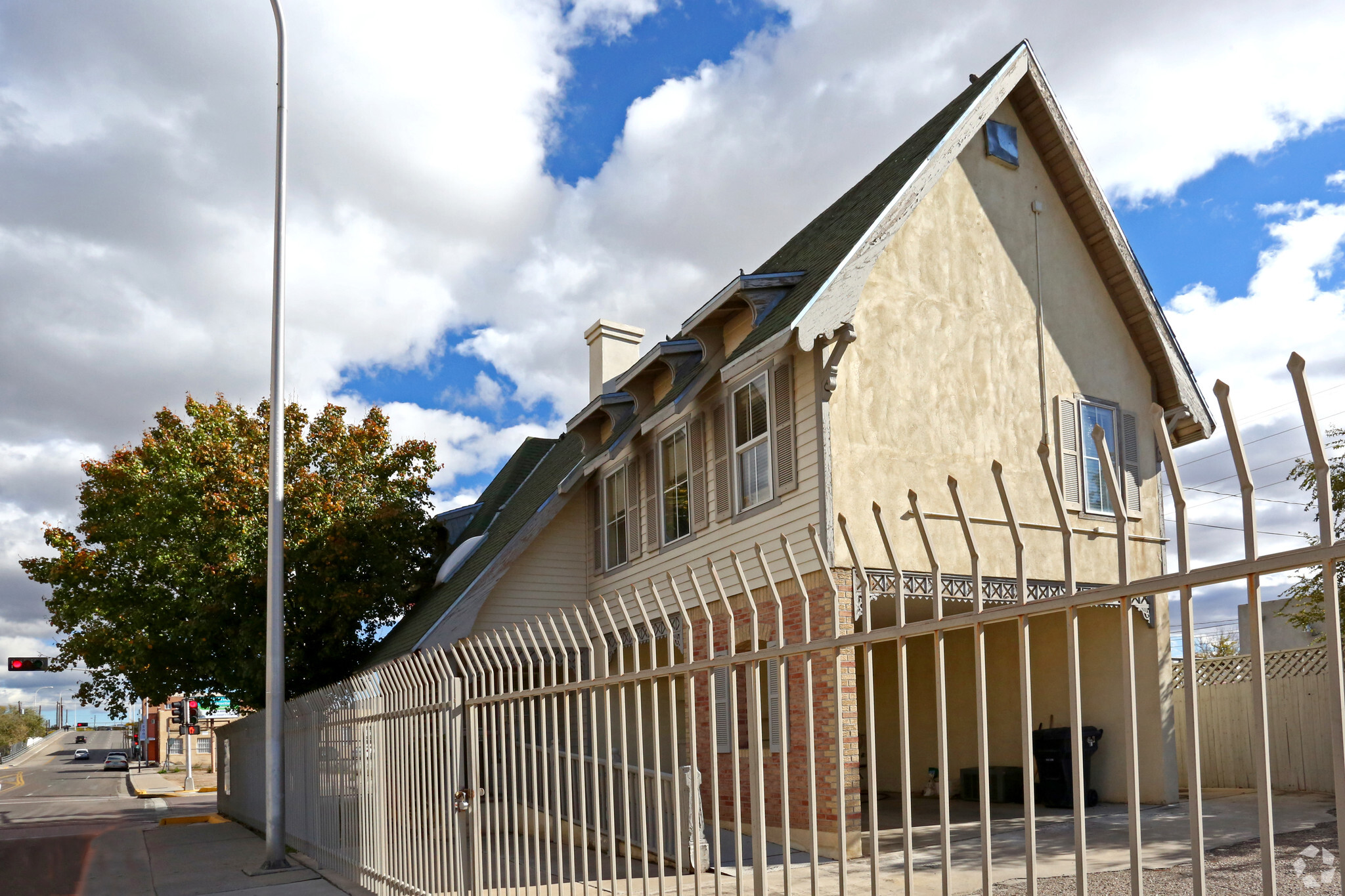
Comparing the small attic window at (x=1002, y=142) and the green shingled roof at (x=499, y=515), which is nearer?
the small attic window at (x=1002, y=142)

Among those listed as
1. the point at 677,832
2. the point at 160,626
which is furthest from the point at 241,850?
the point at 677,832

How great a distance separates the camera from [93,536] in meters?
24.7

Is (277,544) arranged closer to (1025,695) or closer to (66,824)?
(1025,695)

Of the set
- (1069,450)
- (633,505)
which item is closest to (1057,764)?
(1069,450)

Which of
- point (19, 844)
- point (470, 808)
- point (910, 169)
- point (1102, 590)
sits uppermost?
point (910, 169)

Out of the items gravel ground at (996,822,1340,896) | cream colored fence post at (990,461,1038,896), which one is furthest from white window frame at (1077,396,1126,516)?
cream colored fence post at (990,461,1038,896)

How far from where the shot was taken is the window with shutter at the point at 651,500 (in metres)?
17.1

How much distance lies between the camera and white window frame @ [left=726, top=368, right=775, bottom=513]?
557 inches

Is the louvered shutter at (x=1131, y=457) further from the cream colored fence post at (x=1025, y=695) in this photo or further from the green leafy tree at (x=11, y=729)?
the green leafy tree at (x=11, y=729)

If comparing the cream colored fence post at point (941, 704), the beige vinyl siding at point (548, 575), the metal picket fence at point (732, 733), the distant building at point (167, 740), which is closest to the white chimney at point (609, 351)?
the beige vinyl siding at point (548, 575)

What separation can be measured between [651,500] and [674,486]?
83cm

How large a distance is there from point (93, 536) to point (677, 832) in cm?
2339

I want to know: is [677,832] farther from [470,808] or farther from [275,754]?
[275,754]

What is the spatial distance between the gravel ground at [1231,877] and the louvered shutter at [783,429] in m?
5.86
